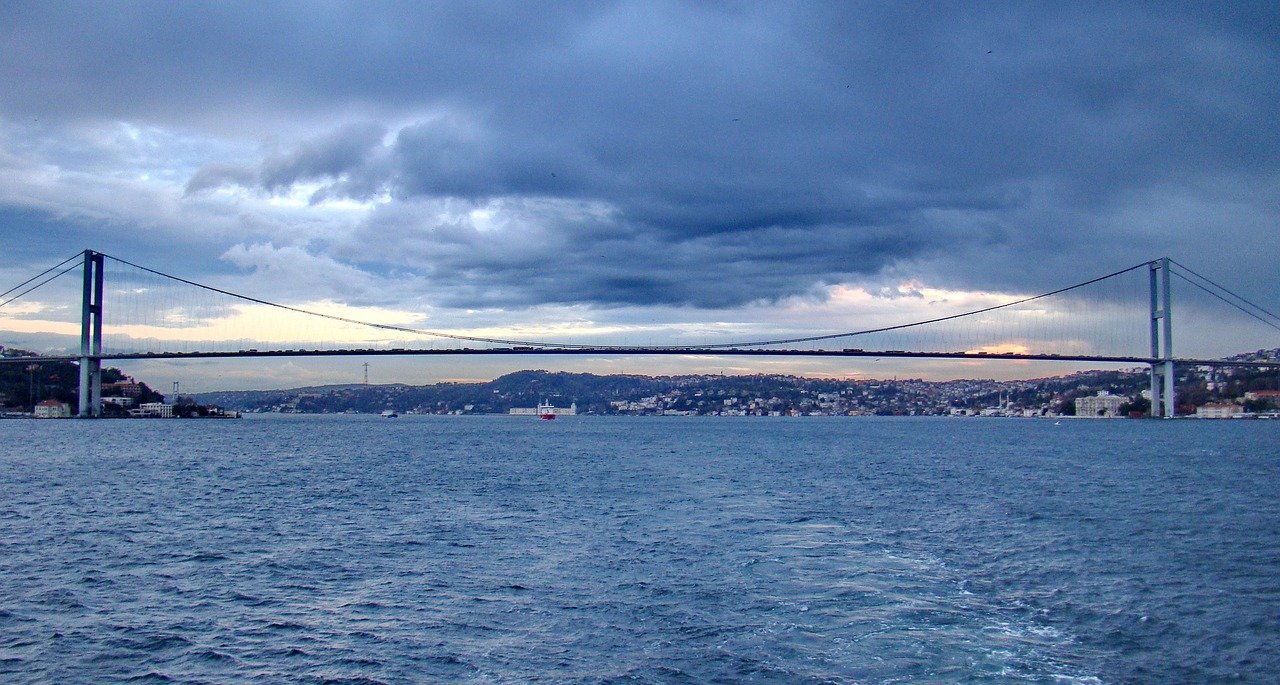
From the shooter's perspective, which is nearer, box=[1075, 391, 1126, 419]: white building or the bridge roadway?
the bridge roadway

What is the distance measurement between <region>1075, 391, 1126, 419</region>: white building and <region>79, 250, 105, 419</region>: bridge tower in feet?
369

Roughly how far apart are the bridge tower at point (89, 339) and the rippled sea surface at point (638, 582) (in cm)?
5789

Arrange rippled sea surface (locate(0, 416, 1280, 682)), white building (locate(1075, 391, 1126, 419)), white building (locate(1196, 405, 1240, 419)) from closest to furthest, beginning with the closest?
rippled sea surface (locate(0, 416, 1280, 682)) → white building (locate(1196, 405, 1240, 419)) → white building (locate(1075, 391, 1126, 419))

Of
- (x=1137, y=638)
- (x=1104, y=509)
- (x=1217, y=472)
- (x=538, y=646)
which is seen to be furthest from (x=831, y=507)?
(x=1217, y=472)

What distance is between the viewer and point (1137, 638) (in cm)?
968

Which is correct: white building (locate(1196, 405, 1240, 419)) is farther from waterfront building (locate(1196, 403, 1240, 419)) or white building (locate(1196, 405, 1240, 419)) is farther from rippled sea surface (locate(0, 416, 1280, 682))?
rippled sea surface (locate(0, 416, 1280, 682))

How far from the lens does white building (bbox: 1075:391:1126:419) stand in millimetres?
121050

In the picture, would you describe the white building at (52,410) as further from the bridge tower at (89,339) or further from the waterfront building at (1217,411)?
the waterfront building at (1217,411)

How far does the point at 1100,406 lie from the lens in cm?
12469

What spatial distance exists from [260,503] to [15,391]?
10791cm

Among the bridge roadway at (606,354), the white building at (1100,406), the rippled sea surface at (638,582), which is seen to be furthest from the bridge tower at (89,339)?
the white building at (1100,406)

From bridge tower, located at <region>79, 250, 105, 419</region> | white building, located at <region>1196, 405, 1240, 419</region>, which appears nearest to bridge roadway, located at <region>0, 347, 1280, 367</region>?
bridge tower, located at <region>79, 250, 105, 419</region>

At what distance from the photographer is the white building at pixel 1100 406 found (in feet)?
397

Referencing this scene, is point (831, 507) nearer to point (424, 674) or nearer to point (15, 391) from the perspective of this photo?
point (424, 674)
